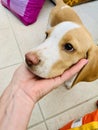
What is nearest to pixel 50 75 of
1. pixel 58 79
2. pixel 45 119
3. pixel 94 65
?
pixel 58 79

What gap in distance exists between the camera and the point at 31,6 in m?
1.61

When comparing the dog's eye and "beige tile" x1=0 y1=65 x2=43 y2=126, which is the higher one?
the dog's eye

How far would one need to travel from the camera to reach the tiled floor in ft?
4.07

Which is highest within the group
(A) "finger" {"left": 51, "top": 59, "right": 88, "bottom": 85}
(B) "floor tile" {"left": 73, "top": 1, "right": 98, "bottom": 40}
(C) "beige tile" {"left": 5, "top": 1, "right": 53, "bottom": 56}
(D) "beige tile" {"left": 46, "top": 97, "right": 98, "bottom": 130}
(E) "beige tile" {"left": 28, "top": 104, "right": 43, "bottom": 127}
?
(A) "finger" {"left": 51, "top": 59, "right": 88, "bottom": 85}

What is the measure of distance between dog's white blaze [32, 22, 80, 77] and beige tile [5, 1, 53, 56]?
0.66m

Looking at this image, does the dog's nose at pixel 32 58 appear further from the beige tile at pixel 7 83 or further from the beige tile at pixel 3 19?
the beige tile at pixel 3 19

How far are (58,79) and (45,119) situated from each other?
40cm

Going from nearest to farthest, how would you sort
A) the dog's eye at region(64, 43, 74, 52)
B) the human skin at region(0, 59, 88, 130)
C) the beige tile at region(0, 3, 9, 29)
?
the human skin at region(0, 59, 88, 130) < the dog's eye at region(64, 43, 74, 52) < the beige tile at region(0, 3, 9, 29)

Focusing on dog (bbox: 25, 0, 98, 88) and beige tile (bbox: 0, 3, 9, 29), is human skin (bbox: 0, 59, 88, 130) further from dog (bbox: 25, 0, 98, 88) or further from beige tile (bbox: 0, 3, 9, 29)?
beige tile (bbox: 0, 3, 9, 29)

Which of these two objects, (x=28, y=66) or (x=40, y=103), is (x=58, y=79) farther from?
(x=40, y=103)

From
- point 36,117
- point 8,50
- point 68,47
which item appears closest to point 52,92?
point 36,117

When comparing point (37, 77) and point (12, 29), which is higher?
point (37, 77)

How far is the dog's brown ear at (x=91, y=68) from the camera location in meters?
0.96

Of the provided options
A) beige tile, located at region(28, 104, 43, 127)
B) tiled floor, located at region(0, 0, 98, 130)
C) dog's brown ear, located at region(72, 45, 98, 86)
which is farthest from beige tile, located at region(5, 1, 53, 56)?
dog's brown ear, located at region(72, 45, 98, 86)
